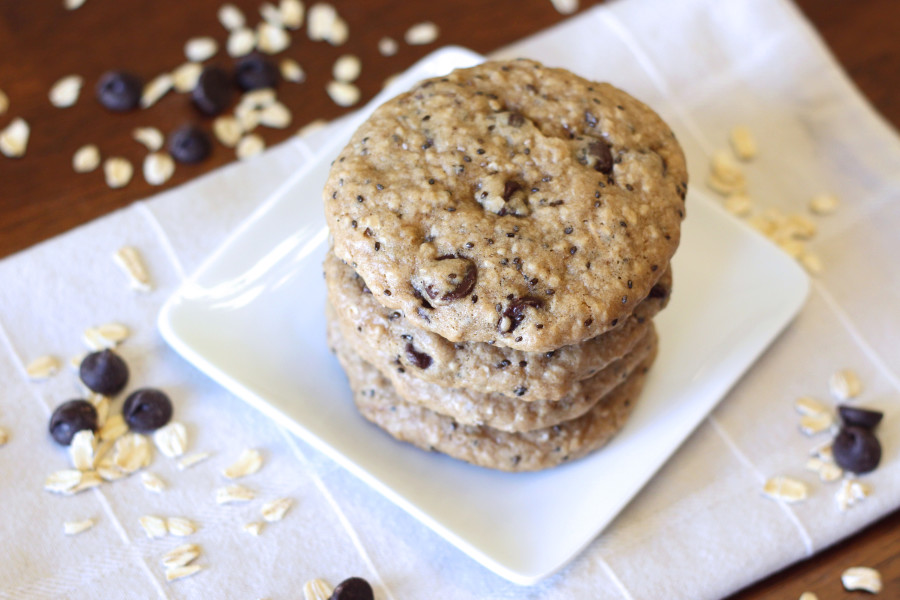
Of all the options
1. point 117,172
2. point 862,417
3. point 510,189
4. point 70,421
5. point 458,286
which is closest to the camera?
point 458,286

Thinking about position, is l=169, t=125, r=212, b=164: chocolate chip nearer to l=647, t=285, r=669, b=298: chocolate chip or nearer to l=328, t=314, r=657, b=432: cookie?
l=328, t=314, r=657, b=432: cookie

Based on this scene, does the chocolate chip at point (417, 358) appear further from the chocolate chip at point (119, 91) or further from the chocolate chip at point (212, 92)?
the chocolate chip at point (119, 91)

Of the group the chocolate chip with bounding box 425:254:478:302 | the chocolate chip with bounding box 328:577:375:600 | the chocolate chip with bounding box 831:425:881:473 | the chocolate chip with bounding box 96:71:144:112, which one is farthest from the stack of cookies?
the chocolate chip with bounding box 96:71:144:112

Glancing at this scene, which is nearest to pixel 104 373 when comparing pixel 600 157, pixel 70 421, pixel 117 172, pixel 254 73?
pixel 70 421

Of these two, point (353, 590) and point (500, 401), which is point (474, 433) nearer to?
point (500, 401)

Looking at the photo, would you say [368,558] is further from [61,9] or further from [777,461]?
[61,9]
